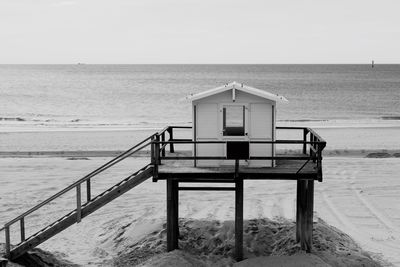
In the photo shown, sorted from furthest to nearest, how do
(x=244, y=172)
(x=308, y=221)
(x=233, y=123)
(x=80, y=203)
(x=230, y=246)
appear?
(x=230, y=246) < (x=308, y=221) < (x=233, y=123) < (x=80, y=203) < (x=244, y=172)

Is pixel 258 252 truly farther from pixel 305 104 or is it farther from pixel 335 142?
pixel 305 104

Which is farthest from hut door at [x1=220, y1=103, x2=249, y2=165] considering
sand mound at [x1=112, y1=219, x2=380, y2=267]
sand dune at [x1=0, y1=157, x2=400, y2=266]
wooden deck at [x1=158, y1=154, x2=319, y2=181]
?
sand dune at [x1=0, y1=157, x2=400, y2=266]

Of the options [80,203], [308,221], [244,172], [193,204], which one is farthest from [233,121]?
[193,204]

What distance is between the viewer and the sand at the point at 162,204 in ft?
59.8

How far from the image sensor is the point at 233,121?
15438mm

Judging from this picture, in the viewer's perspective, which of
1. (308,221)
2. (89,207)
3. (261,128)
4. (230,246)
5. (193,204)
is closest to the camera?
(89,207)

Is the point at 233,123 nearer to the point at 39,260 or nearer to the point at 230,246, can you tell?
the point at 230,246

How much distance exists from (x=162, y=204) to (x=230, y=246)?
5904 millimetres

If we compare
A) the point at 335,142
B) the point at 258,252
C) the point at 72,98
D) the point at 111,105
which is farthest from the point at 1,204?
the point at 72,98

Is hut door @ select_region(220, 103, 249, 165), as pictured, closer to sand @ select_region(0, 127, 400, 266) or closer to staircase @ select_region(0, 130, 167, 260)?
staircase @ select_region(0, 130, 167, 260)

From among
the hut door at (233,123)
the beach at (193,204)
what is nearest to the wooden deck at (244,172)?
the hut door at (233,123)

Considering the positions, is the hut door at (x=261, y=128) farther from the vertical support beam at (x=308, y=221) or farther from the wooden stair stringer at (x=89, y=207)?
the wooden stair stringer at (x=89, y=207)

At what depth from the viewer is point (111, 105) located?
8694cm

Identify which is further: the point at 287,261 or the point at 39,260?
the point at 39,260
